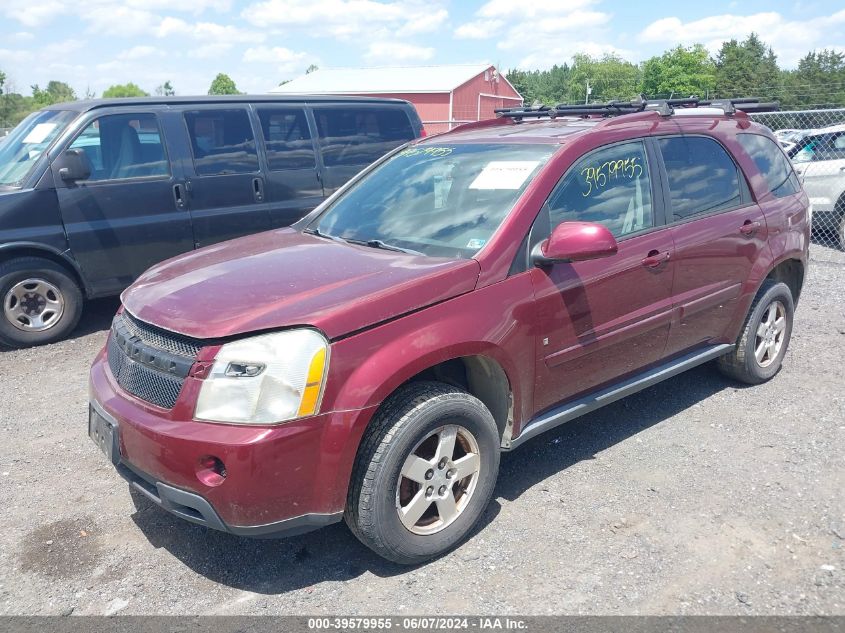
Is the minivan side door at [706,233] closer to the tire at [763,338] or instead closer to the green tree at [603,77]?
the tire at [763,338]

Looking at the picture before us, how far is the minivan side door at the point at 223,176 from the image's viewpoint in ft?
21.8

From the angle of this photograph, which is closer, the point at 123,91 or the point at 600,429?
the point at 600,429

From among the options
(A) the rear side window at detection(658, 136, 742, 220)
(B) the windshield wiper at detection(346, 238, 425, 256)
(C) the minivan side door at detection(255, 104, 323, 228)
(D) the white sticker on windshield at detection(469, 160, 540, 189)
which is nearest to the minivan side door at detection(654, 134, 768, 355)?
(A) the rear side window at detection(658, 136, 742, 220)

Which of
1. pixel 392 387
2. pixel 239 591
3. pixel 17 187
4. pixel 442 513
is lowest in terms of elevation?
pixel 239 591

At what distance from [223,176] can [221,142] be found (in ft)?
1.11

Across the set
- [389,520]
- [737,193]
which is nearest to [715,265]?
[737,193]

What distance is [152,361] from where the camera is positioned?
2.91 metres

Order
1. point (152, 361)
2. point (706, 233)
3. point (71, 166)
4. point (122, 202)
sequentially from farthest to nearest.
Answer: point (122, 202) → point (71, 166) → point (706, 233) → point (152, 361)

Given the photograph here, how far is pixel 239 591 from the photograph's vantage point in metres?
2.98

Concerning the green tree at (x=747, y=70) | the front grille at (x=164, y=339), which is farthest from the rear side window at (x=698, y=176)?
the green tree at (x=747, y=70)

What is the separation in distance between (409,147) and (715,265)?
2.05m

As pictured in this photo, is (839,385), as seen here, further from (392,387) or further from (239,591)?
(239,591)

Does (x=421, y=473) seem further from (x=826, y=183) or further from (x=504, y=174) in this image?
(x=826, y=183)

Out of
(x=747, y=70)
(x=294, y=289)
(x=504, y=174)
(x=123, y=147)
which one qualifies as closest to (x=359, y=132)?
(x=123, y=147)
